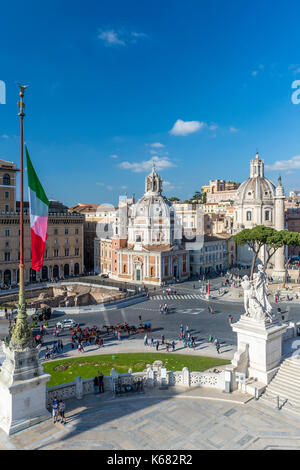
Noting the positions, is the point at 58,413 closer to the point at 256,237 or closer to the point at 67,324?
the point at 67,324

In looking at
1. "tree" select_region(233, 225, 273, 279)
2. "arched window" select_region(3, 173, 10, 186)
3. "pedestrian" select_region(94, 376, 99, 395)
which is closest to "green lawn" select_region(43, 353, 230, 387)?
"pedestrian" select_region(94, 376, 99, 395)

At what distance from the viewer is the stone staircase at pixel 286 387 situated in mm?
14461

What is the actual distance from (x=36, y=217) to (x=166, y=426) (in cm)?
887

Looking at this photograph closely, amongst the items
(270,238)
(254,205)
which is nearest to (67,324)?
(270,238)

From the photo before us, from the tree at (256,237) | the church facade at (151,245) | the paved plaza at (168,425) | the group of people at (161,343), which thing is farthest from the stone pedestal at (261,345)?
the church facade at (151,245)

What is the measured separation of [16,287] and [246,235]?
30941 millimetres

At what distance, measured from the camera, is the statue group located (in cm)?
1631

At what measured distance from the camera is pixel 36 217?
1309cm

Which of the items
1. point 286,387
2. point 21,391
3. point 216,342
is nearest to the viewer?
point 21,391

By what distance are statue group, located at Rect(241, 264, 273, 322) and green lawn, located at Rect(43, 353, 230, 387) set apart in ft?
17.2

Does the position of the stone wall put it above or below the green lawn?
above

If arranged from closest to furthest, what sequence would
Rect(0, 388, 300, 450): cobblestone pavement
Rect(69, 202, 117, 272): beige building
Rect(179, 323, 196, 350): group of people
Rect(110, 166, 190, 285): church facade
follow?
Rect(0, 388, 300, 450): cobblestone pavement < Rect(179, 323, 196, 350): group of people < Rect(110, 166, 190, 285): church facade < Rect(69, 202, 117, 272): beige building

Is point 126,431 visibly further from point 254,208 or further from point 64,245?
point 254,208

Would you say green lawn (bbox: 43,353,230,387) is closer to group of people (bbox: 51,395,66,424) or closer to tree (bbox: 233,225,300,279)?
group of people (bbox: 51,395,66,424)
